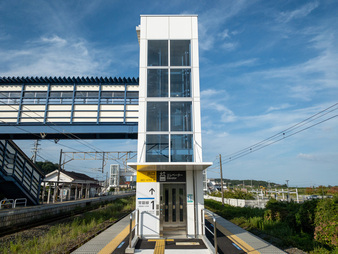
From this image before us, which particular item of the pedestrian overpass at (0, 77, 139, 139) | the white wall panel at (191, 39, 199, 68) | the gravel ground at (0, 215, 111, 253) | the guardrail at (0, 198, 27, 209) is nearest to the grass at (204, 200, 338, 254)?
the gravel ground at (0, 215, 111, 253)

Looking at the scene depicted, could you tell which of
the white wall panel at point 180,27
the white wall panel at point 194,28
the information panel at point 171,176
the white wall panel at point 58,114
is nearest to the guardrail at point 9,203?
the white wall panel at point 58,114

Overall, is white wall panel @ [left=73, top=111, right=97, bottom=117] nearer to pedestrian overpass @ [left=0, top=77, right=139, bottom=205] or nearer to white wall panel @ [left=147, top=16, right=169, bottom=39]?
pedestrian overpass @ [left=0, top=77, right=139, bottom=205]

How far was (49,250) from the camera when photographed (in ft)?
28.0

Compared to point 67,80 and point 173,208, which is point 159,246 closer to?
point 173,208

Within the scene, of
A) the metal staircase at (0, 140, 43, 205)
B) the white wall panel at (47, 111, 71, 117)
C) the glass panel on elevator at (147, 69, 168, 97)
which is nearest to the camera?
the glass panel on elevator at (147, 69, 168, 97)

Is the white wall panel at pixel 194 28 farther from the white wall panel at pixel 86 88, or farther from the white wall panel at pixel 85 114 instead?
the white wall panel at pixel 85 114

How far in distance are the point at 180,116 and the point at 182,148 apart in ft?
5.29

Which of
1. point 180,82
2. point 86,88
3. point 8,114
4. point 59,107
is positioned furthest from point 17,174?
point 180,82

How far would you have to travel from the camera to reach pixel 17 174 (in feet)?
64.0

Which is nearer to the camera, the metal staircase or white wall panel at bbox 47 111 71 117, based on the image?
white wall panel at bbox 47 111 71 117

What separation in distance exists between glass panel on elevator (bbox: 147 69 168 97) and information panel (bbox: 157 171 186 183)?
3855mm

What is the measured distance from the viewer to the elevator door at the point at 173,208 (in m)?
10.7

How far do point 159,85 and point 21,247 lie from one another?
893cm

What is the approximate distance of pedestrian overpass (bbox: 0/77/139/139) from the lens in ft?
54.4
